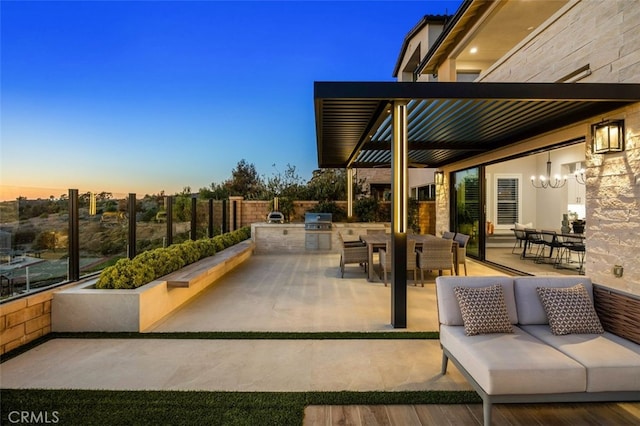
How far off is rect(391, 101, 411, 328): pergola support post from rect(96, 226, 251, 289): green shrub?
122 inches

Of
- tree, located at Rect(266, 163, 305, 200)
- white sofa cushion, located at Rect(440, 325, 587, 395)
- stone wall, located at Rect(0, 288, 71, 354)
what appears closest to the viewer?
white sofa cushion, located at Rect(440, 325, 587, 395)

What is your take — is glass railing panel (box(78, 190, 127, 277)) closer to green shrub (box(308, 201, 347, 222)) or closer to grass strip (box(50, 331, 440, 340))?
grass strip (box(50, 331, 440, 340))

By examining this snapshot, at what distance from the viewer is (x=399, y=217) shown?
392 cm

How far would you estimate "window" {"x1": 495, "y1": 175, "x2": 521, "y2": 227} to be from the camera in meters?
10.8

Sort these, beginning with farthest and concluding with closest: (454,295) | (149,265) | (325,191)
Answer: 1. (325,191)
2. (149,265)
3. (454,295)

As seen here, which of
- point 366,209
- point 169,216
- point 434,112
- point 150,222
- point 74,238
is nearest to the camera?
point 74,238

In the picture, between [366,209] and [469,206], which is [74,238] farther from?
[366,209]

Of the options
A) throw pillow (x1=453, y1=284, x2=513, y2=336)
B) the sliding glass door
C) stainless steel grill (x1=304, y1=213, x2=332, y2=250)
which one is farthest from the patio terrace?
stainless steel grill (x1=304, y1=213, x2=332, y2=250)

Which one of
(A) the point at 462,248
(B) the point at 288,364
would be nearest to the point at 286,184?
(A) the point at 462,248

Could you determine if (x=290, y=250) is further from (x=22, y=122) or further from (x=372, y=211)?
(x=22, y=122)

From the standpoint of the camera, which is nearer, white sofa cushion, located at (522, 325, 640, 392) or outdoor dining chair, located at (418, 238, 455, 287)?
white sofa cushion, located at (522, 325, 640, 392)

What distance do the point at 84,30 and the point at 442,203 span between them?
1057 cm

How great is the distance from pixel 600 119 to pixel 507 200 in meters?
6.89

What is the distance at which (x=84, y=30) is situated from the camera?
308 inches
